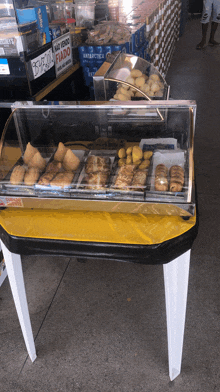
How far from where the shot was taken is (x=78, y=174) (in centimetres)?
150

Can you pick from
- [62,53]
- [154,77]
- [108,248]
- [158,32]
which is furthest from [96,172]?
[158,32]

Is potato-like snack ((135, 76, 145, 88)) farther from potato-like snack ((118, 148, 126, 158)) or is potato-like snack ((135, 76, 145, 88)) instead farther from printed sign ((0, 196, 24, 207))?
printed sign ((0, 196, 24, 207))

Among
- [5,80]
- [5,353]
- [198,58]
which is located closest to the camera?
[5,353]

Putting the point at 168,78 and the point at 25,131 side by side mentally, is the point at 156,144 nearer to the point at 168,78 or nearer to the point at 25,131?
the point at 25,131

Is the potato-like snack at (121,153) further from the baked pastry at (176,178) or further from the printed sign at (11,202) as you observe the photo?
the printed sign at (11,202)

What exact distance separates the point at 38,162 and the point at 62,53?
198 centimetres

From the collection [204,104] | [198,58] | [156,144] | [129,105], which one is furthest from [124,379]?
[198,58]

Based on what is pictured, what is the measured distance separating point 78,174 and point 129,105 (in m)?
0.43

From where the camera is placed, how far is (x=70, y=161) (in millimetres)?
1547

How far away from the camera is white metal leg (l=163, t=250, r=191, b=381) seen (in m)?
1.37

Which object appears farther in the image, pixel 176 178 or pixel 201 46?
pixel 201 46

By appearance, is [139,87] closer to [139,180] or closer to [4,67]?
[4,67]

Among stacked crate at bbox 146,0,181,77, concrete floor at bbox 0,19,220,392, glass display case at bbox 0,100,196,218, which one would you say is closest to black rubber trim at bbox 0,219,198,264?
glass display case at bbox 0,100,196,218

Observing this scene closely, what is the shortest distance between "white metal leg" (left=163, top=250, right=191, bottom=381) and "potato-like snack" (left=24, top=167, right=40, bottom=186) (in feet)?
2.29
